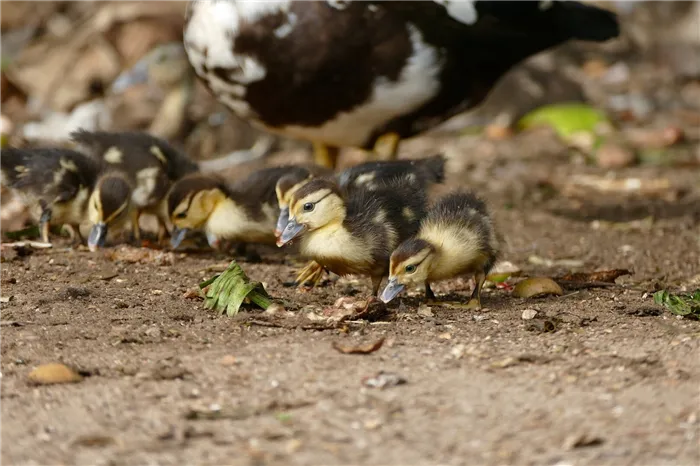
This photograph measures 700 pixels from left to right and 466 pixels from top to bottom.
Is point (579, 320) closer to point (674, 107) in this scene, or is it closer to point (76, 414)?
point (76, 414)

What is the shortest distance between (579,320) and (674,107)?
584 centimetres

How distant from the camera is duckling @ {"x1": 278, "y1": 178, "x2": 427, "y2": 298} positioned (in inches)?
143

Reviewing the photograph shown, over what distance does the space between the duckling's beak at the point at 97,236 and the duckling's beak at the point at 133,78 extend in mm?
3832

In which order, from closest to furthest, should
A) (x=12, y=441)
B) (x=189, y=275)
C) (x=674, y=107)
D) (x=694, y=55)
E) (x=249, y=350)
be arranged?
(x=12, y=441)
(x=249, y=350)
(x=189, y=275)
(x=674, y=107)
(x=694, y=55)

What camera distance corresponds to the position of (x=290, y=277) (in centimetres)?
427

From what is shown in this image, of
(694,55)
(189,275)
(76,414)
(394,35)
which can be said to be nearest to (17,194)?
(189,275)

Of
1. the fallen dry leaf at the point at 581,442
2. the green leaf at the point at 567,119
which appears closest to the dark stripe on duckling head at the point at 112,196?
the fallen dry leaf at the point at 581,442

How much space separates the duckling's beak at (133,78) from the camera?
8.23 m

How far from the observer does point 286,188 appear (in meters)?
4.21

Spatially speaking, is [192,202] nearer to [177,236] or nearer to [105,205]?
[177,236]

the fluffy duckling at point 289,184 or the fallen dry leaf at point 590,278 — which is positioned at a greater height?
the fluffy duckling at point 289,184

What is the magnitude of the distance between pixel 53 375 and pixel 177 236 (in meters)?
1.81

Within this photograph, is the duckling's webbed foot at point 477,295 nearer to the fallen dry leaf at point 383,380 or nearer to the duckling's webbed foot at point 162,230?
the fallen dry leaf at point 383,380

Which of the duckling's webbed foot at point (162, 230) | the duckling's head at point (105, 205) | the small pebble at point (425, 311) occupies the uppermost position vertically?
the small pebble at point (425, 311)
